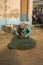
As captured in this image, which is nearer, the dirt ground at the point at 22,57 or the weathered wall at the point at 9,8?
the dirt ground at the point at 22,57

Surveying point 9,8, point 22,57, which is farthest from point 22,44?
point 9,8

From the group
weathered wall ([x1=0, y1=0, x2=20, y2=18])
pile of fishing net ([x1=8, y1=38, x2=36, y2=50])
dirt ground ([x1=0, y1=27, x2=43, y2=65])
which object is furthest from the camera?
weathered wall ([x1=0, y1=0, x2=20, y2=18])

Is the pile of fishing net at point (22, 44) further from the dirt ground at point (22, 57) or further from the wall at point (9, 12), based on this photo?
the wall at point (9, 12)

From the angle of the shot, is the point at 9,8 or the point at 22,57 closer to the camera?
the point at 22,57

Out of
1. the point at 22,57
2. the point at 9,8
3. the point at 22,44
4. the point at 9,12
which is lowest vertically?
the point at 22,57

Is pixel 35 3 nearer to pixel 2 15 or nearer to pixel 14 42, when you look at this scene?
pixel 2 15

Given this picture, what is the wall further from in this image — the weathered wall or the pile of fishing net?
the pile of fishing net

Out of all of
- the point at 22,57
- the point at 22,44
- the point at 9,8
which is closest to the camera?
the point at 22,57

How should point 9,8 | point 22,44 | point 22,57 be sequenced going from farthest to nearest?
point 9,8, point 22,44, point 22,57

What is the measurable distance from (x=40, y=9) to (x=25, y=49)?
94.1 feet

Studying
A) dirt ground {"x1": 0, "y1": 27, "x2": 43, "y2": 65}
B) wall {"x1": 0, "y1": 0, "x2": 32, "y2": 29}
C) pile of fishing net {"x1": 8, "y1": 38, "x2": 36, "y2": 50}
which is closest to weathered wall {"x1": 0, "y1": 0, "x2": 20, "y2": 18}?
wall {"x1": 0, "y1": 0, "x2": 32, "y2": 29}

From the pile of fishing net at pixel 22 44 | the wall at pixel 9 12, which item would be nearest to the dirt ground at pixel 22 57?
the pile of fishing net at pixel 22 44

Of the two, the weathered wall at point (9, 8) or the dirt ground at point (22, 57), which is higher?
the weathered wall at point (9, 8)

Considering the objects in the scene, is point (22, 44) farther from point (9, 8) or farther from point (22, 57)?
point (9, 8)
